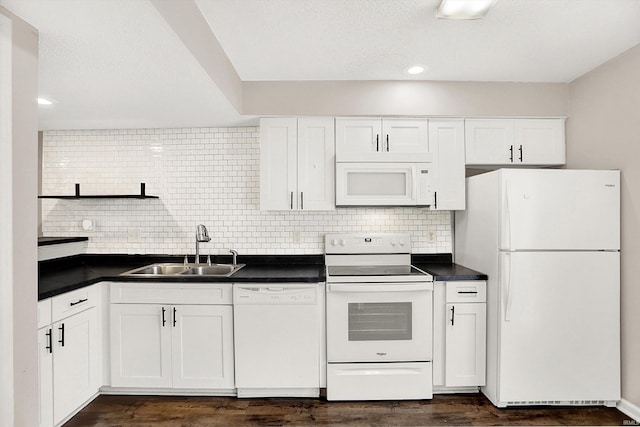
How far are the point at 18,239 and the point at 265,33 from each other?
161 cm

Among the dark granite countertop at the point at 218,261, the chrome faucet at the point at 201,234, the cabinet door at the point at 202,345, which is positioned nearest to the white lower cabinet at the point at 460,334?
the dark granite countertop at the point at 218,261

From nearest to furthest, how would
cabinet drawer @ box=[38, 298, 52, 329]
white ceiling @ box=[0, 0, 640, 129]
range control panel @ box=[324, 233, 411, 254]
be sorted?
white ceiling @ box=[0, 0, 640, 129] → cabinet drawer @ box=[38, 298, 52, 329] → range control panel @ box=[324, 233, 411, 254]

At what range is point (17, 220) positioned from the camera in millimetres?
1476

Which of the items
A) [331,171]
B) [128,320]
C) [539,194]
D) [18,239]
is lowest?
[128,320]

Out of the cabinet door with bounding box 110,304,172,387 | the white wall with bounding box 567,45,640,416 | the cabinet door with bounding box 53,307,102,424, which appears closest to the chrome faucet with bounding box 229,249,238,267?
the cabinet door with bounding box 110,304,172,387

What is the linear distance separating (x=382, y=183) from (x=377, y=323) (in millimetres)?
1069

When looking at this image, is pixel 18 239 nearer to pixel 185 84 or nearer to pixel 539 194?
pixel 185 84

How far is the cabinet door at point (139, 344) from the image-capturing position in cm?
266

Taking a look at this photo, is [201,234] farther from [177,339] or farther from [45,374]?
[45,374]

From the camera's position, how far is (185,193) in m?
3.34

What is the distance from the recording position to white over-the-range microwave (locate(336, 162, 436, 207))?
9.59 ft

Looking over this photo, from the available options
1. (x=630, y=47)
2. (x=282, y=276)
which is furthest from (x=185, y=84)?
(x=630, y=47)

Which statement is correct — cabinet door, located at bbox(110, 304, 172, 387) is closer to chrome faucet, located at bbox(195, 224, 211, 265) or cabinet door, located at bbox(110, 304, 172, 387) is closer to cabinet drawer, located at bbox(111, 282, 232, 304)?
cabinet drawer, located at bbox(111, 282, 232, 304)

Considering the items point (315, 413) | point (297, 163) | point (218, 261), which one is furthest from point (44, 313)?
point (297, 163)
